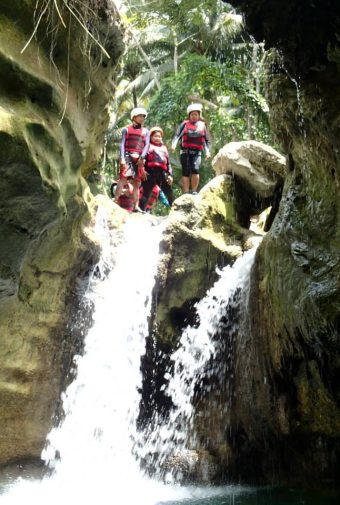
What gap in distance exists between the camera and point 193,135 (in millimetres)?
9695

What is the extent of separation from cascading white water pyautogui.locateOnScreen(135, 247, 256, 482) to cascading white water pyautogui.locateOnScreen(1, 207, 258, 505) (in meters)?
0.01

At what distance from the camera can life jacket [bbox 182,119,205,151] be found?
9641 mm

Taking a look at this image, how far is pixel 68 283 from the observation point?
7.14 m

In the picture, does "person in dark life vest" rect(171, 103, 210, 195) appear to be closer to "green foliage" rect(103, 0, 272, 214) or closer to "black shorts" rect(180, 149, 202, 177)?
"black shorts" rect(180, 149, 202, 177)

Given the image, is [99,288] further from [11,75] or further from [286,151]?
[11,75]

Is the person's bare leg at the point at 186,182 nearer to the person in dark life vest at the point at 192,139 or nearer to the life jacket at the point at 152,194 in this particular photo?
the person in dark life vest at the point at 192,139

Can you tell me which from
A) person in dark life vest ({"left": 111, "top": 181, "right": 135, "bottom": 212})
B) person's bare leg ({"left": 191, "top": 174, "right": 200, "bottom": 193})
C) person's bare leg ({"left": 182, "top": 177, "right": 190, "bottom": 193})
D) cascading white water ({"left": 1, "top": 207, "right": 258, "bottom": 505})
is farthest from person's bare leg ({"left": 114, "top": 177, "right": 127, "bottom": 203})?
cascading white water ({"left": 1, "top": 207, "right": 258, "bottom": 505})

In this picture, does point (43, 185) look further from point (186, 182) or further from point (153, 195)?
point (186, 182)

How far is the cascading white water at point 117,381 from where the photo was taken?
6687mm

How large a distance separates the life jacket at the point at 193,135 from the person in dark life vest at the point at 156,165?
17.0 inches

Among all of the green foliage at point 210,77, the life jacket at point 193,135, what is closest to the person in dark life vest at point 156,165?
the life jacket at point 193,135

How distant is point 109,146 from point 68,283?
16.2 meters

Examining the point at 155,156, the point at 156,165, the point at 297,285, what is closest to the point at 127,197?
the point at 156,165

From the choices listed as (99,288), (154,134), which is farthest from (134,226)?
(154,134)
